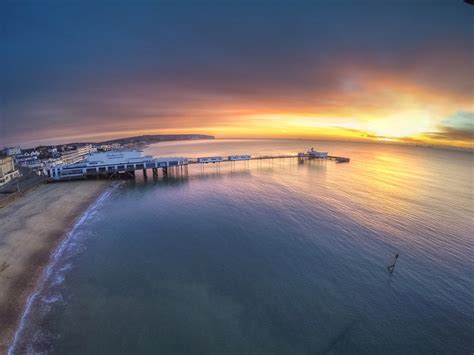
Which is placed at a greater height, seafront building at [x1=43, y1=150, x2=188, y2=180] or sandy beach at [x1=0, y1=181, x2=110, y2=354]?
seafront building at [x1=43, y1=150, x2=188, y2=180]

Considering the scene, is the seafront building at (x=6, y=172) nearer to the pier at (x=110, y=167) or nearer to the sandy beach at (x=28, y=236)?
the pier at (x=110, y=167)

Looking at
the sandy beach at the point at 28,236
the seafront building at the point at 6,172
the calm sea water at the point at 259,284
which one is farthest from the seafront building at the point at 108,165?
the calm sea water at the point at 259,284

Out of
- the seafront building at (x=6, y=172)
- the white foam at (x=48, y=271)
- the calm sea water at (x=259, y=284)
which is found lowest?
the calm sea water at (x=259, y=284)

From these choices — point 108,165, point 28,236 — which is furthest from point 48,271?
point 108,165

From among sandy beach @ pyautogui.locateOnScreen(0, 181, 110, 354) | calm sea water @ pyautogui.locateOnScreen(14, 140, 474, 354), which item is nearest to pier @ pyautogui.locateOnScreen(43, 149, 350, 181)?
sandy beach @ pyautogui.locateOnScreen(0, 181, 110, 354)

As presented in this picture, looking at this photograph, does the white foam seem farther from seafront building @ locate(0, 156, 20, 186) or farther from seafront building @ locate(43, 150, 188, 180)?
seafront building @ locate(0, 156, 20, 186)

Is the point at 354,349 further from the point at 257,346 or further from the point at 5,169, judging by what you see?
the point at 5,169

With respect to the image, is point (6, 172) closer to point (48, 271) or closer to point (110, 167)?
point (110, 167)

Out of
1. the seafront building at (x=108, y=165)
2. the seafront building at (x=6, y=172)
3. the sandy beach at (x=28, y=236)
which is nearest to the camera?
the sandy beach at (x=28, y=236)
